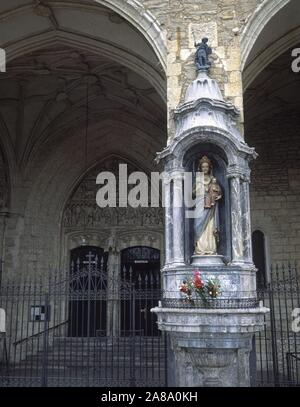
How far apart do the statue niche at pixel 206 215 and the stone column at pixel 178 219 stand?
19 cm

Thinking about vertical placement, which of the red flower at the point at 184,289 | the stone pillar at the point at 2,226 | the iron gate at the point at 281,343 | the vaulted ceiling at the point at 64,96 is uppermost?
the vaulted ceiling at the point at 64,96

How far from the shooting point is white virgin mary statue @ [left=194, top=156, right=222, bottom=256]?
624cm

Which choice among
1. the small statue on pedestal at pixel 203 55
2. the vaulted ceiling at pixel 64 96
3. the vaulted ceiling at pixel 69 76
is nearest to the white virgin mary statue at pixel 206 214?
the small statue on pedestal at pixel 203 55

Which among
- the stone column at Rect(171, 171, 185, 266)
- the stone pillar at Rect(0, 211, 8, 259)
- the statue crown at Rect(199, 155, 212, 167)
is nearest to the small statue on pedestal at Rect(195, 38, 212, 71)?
the statue crown at Rect(199, 155, 212, 167)

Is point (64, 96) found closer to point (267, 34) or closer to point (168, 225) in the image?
point (267, 34)

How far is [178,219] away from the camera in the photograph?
20.9ft

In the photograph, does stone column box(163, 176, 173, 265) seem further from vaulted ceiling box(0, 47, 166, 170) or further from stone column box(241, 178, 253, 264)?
vaulted ceiling box(0, 47, 166, 170)

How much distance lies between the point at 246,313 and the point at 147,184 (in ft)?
25.3

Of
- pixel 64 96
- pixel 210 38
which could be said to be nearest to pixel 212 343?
pixel 210 38

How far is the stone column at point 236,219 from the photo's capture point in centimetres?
617

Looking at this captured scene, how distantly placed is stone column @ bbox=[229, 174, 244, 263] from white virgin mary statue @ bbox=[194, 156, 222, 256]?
0.69ft

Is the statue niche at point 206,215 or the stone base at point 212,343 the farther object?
the statue niche at point 206,215

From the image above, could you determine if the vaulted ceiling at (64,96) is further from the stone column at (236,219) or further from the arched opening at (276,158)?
the stone column at (236,219)

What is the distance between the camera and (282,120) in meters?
11.7
